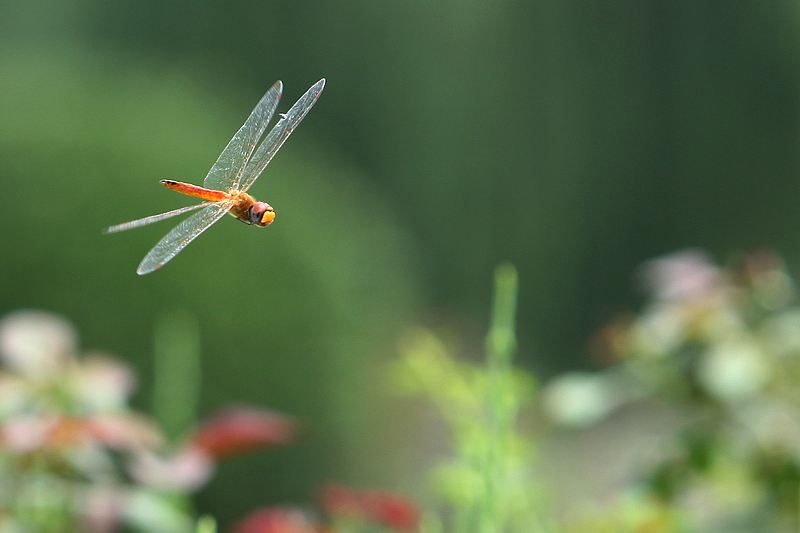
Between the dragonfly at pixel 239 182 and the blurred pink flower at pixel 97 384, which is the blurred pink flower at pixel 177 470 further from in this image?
the dragonfly at pixel 239 182

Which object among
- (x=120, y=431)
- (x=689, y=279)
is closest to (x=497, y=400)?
(x=120, y=431)

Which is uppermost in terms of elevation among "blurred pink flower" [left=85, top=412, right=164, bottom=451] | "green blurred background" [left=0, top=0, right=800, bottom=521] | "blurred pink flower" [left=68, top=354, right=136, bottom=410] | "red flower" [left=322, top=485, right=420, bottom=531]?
"green blurred background" [left=0, top=0, right=800, bottom=521]

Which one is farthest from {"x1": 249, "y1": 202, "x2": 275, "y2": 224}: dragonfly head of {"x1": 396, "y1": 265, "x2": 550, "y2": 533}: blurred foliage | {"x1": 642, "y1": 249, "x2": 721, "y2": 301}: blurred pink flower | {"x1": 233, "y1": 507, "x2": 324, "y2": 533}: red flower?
{"x1": 642, "y1": 249, "x2": 721, "y2": 301}: blurred pink flower

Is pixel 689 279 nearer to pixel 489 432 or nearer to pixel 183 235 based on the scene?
pixel 489 432

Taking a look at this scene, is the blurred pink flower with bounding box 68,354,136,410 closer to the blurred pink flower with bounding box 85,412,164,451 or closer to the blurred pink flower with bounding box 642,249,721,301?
the blurred pink flower with bounding box 85,412,164,451

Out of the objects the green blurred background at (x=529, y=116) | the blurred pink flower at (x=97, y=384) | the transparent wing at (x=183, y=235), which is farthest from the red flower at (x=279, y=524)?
the green blurred background at (x=529, y=116)

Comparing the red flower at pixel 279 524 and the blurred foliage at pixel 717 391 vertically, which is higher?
the blurred foliage at pixel 717 391

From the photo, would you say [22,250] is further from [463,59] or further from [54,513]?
[463,59]

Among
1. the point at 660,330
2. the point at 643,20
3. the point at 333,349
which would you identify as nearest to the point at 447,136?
the point at 643,20
